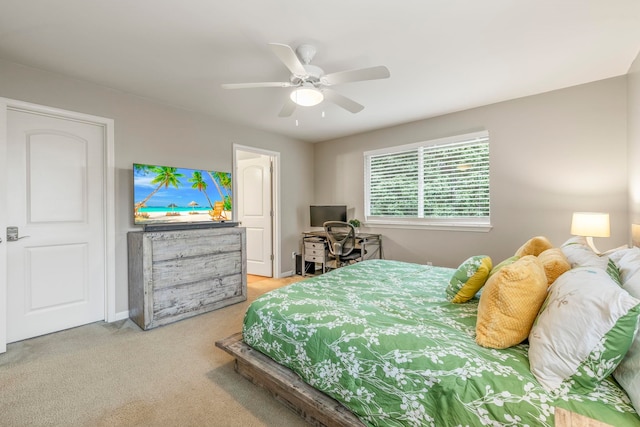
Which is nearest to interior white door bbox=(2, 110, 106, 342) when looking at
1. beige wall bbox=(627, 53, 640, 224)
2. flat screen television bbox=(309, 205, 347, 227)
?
flat screen television bbox=(309, 205, 347, 227)

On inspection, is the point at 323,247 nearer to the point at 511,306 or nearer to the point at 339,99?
the point at 339,99

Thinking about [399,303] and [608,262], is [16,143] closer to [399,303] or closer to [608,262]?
[399,303]

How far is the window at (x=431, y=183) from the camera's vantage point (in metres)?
3.52

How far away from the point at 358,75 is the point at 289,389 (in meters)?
2.03

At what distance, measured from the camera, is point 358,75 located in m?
1.95

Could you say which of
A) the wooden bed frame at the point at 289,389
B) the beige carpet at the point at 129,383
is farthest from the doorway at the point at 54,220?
the wooden bed frame at the point at 289,389

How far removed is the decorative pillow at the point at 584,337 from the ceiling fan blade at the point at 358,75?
161 cm

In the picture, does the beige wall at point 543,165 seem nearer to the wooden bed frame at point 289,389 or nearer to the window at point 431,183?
the window at point 431,183

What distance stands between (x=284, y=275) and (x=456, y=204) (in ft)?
9.48

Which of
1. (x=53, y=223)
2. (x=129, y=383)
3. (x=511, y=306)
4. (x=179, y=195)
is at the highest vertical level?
(x=179, y=195)

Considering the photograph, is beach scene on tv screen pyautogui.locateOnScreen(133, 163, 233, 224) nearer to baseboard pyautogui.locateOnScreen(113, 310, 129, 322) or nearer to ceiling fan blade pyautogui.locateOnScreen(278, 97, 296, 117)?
baseboard pyautogui.locateOnScreen(113, 310, 129, 322)

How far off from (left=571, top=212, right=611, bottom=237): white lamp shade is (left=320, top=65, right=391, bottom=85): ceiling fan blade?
2238 millimetres

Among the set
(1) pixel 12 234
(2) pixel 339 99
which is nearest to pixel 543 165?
(2) pixel 339 99

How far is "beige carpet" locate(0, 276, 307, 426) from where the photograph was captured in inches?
61.2
